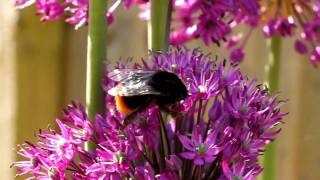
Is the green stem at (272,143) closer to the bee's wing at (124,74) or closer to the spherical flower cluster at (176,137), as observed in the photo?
the spherical flower cluster at (176,137)

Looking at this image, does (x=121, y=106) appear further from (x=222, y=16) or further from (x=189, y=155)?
(x=222, y=16)

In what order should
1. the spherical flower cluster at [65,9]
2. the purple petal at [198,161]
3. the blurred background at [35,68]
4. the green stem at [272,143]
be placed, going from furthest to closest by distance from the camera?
the blurred background at [35,68] → the green stem at [272,143] → the spherical flower cluster at [65,9] → the purple petal at [198,161]

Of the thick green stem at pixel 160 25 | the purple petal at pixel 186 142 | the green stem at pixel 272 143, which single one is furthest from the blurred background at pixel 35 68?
the purple petal at pixel 186 142

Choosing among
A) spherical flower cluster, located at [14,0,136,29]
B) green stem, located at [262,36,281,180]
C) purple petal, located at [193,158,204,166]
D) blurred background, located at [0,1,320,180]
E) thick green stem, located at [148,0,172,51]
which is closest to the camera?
purple petal, located at [193,158,204,166]

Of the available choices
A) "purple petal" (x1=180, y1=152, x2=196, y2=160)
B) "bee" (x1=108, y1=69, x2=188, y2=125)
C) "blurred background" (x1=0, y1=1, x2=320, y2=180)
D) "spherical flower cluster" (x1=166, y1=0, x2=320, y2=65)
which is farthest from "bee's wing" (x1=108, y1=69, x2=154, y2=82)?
"blurred background" (x1=0, y1=1, x2=320, y2=180)

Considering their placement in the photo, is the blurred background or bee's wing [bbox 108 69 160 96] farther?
the blurred background

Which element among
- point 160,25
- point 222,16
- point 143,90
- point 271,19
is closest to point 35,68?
point 271,19

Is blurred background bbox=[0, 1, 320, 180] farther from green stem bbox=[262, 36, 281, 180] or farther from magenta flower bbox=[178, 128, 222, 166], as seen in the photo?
magenta flower bbox=[178, 128, 222, 166]

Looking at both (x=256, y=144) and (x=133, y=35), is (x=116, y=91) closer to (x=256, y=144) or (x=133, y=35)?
(x=256, y=144)
